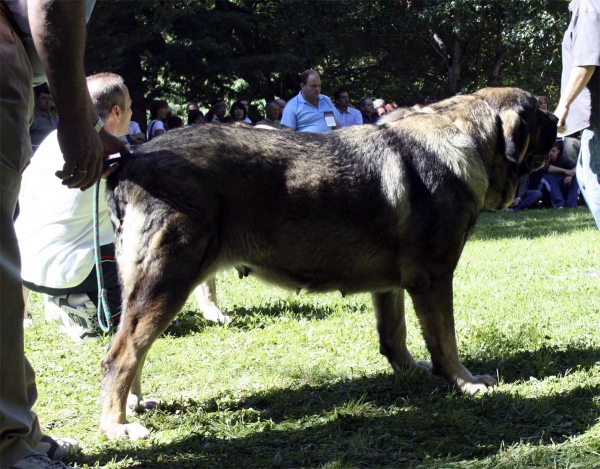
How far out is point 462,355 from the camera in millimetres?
4738

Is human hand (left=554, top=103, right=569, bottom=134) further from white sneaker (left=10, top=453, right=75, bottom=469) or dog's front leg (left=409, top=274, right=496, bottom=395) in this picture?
white sneaker (left=10, top=453, right=75, bottom=469)

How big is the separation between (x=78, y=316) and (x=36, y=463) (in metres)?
2.94

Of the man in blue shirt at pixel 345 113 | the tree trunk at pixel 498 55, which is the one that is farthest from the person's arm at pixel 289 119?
the tree trunk at pixel 498 55

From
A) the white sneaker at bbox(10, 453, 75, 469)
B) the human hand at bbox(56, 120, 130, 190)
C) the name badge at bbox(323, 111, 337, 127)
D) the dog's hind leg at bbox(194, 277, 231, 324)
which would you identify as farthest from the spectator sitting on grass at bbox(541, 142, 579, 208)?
the white sneaker at bbox(10, 453, 75, 469)

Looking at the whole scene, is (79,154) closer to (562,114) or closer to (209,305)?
(209,305)

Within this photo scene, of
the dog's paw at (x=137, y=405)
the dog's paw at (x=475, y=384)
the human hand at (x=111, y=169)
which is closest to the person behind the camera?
the human hand at (x=111, y=169)

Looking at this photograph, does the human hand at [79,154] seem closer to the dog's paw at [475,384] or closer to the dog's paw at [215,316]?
the dog's paw at [475,384]

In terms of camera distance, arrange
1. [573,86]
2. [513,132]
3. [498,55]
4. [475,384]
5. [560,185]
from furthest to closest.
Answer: [498,55], [560,185], [573,86], [513,132], [475,384]

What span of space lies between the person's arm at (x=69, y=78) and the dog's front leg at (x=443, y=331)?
2111mm

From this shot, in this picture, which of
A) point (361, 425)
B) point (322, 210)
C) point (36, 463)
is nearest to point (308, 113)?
point (322, 210)

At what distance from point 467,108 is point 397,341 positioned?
4.92ft

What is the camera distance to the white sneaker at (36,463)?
2.65 meters

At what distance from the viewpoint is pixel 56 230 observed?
547cm

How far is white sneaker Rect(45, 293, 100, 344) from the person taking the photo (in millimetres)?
5512
